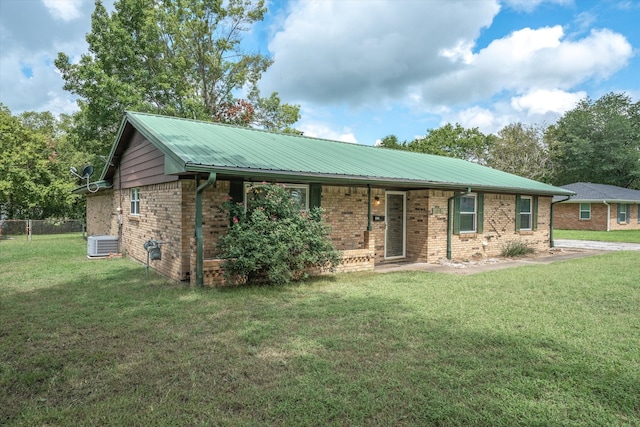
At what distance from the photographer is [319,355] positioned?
405cm

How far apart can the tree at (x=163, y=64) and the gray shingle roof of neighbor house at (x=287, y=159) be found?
8088mm

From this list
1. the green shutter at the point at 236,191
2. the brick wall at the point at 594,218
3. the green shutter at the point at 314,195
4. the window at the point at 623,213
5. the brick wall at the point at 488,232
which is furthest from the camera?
the window at the point at 623,213

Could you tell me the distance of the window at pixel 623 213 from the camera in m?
26.9

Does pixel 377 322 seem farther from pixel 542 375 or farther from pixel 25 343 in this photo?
pixel 25 343

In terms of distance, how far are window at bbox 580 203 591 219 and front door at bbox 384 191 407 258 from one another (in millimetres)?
22198

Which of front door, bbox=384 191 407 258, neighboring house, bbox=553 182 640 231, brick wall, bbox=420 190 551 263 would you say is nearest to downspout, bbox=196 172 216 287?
front door, bbox=384 191 407 258

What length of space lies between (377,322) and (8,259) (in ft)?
36.7

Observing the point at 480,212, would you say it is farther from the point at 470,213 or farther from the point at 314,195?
the point at 314,195

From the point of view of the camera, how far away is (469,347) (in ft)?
14.0

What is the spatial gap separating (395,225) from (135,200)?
762 cm

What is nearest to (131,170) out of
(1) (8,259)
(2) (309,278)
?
(1) (8,259)

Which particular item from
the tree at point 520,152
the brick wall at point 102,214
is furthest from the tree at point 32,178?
the tree at point 520,152

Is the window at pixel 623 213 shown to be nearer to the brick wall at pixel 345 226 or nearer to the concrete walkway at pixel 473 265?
the brick wall at pixel 345 226

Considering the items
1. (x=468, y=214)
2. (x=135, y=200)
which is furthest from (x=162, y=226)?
(x=468, y=214)
